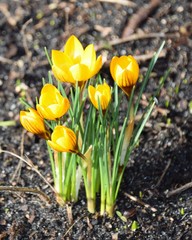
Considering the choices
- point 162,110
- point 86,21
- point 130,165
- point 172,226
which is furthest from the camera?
point 86,21

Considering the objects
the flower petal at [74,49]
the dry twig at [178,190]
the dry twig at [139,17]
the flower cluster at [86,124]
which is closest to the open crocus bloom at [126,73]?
the flower cluster at [86,124]

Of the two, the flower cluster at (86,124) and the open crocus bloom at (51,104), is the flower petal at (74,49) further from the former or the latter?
the open crocus bloom at (51,104)

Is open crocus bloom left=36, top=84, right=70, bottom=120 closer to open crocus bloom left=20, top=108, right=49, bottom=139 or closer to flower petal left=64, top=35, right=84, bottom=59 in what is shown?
open crocus bloom left=20, top=108, right=49, bottom=139

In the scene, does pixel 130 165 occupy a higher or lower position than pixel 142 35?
lower

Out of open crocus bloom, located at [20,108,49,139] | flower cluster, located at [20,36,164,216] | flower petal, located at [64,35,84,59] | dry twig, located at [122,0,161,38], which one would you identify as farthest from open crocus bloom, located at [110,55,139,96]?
dry twig, located at [122,0,161,38]

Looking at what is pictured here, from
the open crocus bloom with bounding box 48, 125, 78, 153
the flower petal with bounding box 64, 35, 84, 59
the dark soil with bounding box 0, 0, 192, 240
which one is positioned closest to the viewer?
the open crocus bloom with bounding box 48, 125, 78, 153

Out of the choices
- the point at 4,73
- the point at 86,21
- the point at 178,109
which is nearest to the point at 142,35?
the point at 86,21

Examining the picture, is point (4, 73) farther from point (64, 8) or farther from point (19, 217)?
point (19, 217)
